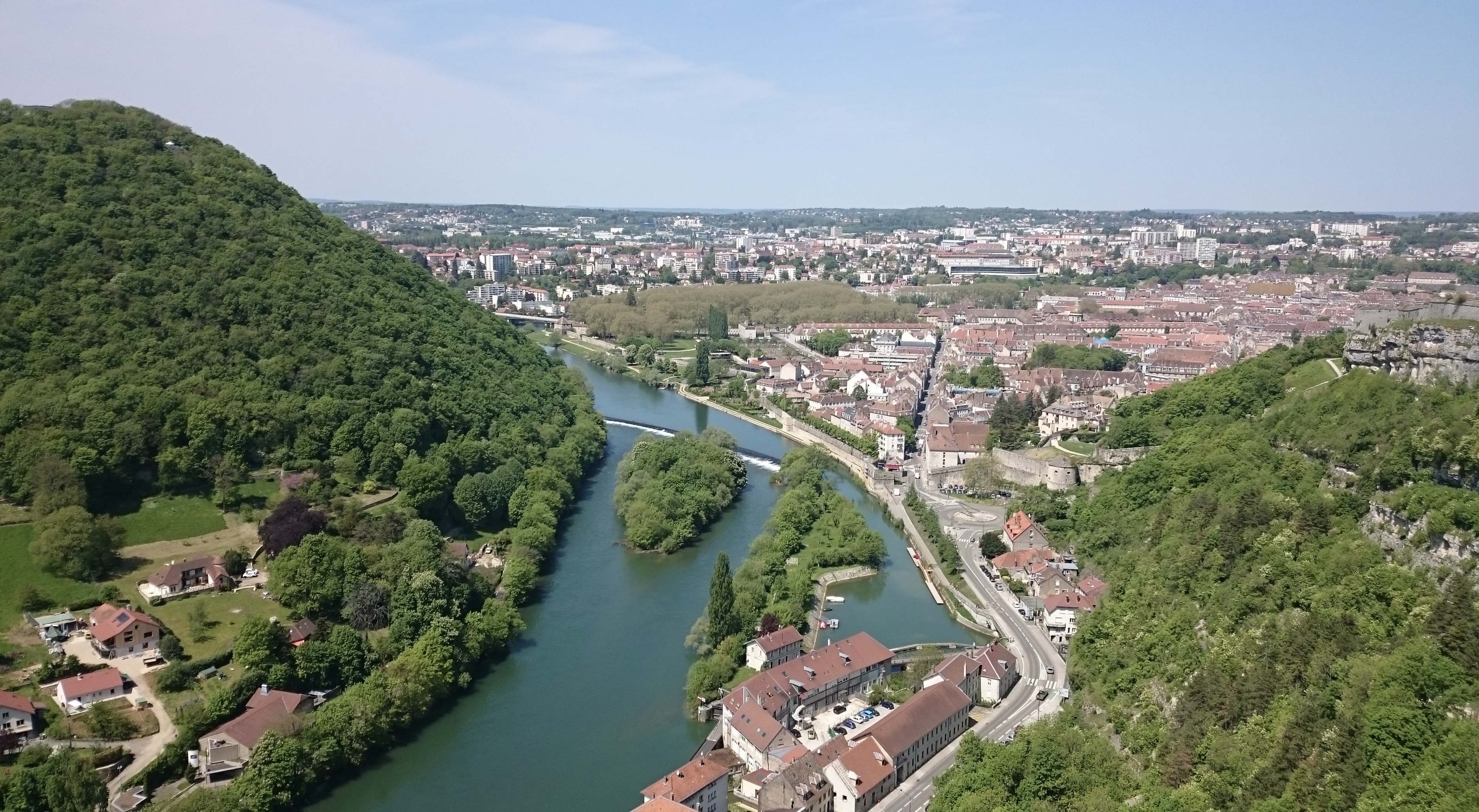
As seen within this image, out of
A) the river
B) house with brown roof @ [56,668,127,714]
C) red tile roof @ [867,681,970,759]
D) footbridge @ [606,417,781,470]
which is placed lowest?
the river

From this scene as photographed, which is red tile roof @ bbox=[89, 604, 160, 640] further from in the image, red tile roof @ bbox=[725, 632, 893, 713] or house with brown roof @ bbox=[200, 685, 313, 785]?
red tile roof @ bbox=[725, 632, 893, 713]

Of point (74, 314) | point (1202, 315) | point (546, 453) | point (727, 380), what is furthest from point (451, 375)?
point (1202, 315)

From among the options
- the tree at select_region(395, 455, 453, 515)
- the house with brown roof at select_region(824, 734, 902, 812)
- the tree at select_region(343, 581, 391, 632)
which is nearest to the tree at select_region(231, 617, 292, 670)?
the tree at select_region(343, 581, 391, 632)

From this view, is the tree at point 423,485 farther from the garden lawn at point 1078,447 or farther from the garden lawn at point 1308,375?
the garden lawn at point 1308,375

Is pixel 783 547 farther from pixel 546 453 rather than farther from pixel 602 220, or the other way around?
pixel 602 220

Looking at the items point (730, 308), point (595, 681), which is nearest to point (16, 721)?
point (595, 681)

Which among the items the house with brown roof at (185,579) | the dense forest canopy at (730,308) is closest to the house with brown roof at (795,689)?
the house with brown roof at (185,579)
